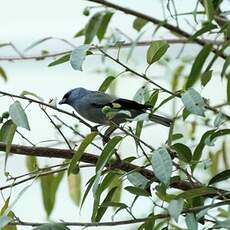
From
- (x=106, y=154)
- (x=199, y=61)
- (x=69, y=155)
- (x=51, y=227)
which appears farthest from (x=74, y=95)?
(x=51, y=227)

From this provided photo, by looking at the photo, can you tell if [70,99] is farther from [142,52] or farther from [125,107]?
[142,52]

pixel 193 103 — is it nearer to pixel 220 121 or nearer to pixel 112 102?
pixel 220 121

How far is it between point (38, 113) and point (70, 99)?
77.7 inches

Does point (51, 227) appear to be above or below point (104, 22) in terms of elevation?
below

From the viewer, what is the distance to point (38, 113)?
4273 mm

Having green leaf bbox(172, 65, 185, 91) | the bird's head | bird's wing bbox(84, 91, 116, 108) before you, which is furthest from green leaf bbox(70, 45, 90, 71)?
green leaf bbox(172, 65, 185, 91)

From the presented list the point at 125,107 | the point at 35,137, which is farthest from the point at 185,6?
the point at 125,107

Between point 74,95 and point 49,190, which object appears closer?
point 49,190

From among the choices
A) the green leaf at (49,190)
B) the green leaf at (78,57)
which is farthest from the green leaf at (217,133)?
the green leaf at (49,190)

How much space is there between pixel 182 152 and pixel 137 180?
0.10 meters

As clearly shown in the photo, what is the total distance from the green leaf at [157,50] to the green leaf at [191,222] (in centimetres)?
39

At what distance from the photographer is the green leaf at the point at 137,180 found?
1403 millimetres

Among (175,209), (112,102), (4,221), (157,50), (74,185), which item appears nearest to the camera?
(175,209)

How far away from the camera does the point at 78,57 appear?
142cm
